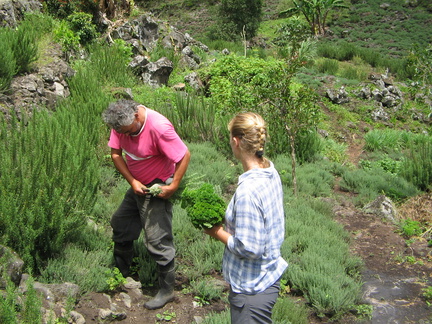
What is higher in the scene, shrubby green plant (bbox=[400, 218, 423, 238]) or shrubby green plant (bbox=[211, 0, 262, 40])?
shrubby green plant (bbox=[211, 0, 262, 40])

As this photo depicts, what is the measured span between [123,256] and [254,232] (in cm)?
215

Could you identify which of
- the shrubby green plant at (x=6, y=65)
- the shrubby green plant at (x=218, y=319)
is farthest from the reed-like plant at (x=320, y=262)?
the shrubby green plant at (x=6, y=65)

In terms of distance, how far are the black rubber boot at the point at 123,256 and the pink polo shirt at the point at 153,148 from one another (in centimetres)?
75

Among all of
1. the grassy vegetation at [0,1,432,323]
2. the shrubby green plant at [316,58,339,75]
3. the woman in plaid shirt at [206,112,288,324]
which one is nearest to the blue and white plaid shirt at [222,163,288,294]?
the woman in plaid shirt at [206,112,288,324]

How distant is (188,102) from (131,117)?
5.51 metres

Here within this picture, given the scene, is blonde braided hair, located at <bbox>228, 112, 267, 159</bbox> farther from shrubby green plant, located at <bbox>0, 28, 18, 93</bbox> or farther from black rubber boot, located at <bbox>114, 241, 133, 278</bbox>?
shrubby green plant, located at <bbox>0, 28, 18, 93</bbox>

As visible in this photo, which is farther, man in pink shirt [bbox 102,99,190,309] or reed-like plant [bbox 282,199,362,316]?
reed-like plant [bbox 282,199,362,316]

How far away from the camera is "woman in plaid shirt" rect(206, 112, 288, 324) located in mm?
2150

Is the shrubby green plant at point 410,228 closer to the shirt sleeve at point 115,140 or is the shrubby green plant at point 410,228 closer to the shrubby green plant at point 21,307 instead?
the shirt sleeve at point 115,140

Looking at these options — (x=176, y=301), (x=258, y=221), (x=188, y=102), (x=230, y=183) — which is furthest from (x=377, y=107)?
(x=258, y=221)

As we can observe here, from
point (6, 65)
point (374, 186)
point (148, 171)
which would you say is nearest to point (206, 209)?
point (148, 171)

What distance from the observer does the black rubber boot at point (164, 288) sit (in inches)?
142

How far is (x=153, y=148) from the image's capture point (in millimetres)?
3328

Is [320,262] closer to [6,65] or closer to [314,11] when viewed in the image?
[6,65]
